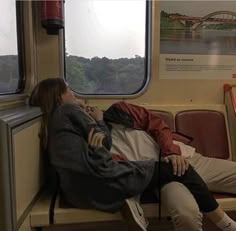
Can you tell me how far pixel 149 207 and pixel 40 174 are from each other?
0.63 meters

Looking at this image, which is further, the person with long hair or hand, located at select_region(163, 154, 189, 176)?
hand, located at select_region(163, 154, 189, 176)

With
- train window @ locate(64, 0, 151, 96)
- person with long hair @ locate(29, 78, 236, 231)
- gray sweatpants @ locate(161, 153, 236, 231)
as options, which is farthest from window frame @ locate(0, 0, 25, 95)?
gray sweatpants @ locate(161, 153, 236, 231)

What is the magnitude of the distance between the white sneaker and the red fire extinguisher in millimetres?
1366

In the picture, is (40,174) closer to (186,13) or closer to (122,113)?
(122,113)

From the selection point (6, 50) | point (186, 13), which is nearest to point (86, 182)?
point (6, 50)

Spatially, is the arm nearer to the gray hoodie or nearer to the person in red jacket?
the person in red jacket

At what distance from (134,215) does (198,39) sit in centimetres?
167

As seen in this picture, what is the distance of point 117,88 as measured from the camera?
2656 mm

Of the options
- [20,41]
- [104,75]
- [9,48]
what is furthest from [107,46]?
[9,48]

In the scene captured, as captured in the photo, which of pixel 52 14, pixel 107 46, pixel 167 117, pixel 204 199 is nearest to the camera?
pixel 204 199

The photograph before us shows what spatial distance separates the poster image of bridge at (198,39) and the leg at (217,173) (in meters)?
0.84

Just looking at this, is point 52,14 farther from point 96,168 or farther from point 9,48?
point 96,168

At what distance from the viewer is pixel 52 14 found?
89.8 inches

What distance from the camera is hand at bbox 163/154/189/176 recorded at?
175cm
